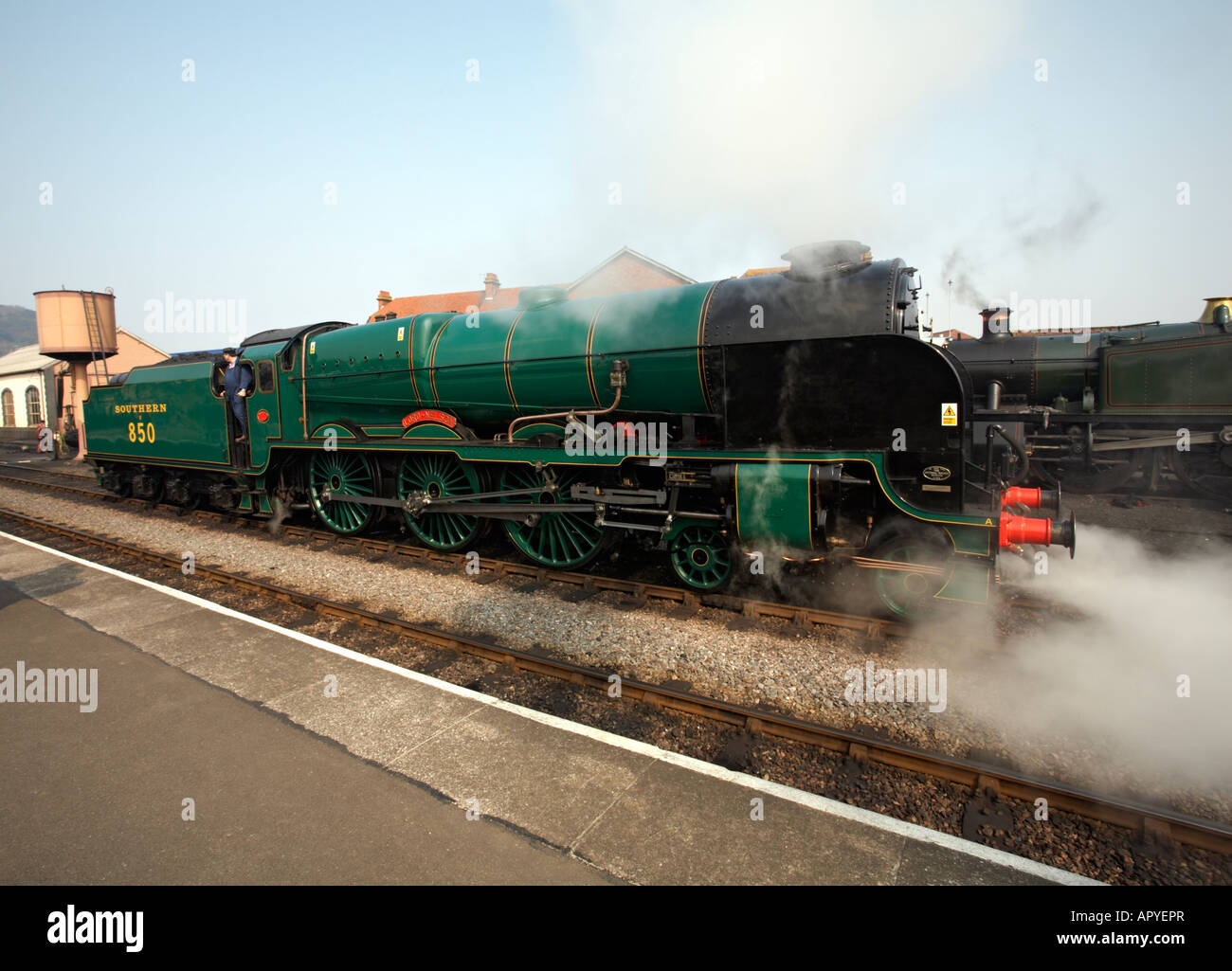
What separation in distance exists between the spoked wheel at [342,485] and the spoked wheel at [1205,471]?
1495 cm

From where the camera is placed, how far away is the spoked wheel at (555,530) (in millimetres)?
7629

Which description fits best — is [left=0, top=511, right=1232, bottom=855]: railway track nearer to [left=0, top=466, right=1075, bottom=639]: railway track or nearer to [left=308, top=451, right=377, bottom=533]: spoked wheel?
[left=0, top=466, right=1075, bottom=639]: railway track

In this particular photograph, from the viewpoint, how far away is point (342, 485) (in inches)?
387

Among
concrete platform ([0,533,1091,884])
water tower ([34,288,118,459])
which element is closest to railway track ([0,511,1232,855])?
concrete platform ([0,533,1091,884])

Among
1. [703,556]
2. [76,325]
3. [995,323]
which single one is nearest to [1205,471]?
[995,323]

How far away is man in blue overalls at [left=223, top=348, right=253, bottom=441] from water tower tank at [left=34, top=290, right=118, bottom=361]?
65.7ft

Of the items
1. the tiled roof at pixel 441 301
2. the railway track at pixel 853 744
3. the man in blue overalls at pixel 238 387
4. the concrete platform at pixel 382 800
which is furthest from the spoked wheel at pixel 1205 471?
the tiled roof at pixel 441 301

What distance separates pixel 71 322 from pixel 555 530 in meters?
27.3

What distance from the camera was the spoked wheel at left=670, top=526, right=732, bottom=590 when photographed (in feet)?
22.5

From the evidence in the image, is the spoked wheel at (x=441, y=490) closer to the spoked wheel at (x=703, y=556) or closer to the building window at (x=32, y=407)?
the spoked wheel at (x=703, y=556)

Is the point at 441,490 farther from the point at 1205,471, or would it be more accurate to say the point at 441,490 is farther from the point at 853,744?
the point at 1205,471

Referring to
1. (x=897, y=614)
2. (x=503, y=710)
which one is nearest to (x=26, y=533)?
(x=503, y=710)
